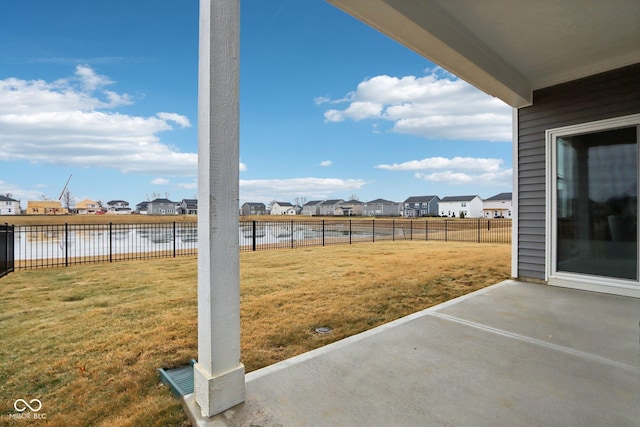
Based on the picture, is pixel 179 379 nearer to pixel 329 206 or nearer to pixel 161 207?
pixel 161 207

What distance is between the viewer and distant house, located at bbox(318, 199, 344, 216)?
42.8 meters

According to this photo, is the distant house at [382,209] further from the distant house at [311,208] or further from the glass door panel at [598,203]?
the glass door panel at [598,203]

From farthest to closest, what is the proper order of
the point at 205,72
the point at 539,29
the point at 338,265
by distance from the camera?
1. the point at 338,265
2. the point at 539,29
3. the point at 205,72

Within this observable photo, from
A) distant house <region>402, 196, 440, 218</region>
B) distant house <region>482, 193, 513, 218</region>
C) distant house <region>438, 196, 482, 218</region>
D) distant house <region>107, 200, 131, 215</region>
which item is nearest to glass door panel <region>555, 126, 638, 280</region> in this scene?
distant house <region>438, 196, 482, 218</region>

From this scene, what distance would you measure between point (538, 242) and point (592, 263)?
0.60 meters

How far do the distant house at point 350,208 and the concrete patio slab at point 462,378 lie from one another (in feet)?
129

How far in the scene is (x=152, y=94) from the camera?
6891mm

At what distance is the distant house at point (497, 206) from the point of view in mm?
36828

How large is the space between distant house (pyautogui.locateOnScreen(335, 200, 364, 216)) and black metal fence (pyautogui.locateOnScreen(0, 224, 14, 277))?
1486 inches

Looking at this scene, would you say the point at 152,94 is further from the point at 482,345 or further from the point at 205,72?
the point at 482,345

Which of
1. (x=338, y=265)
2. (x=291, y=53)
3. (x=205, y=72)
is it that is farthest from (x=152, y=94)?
(x=205, y=72)

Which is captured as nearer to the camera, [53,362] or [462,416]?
[462,416]

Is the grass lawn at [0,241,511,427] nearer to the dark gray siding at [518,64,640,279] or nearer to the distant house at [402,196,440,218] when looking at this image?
the dark gray siding at [518,64,640,279]

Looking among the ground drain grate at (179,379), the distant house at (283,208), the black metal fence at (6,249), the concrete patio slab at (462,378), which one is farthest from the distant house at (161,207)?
the concrete patio slab at (462,378)
